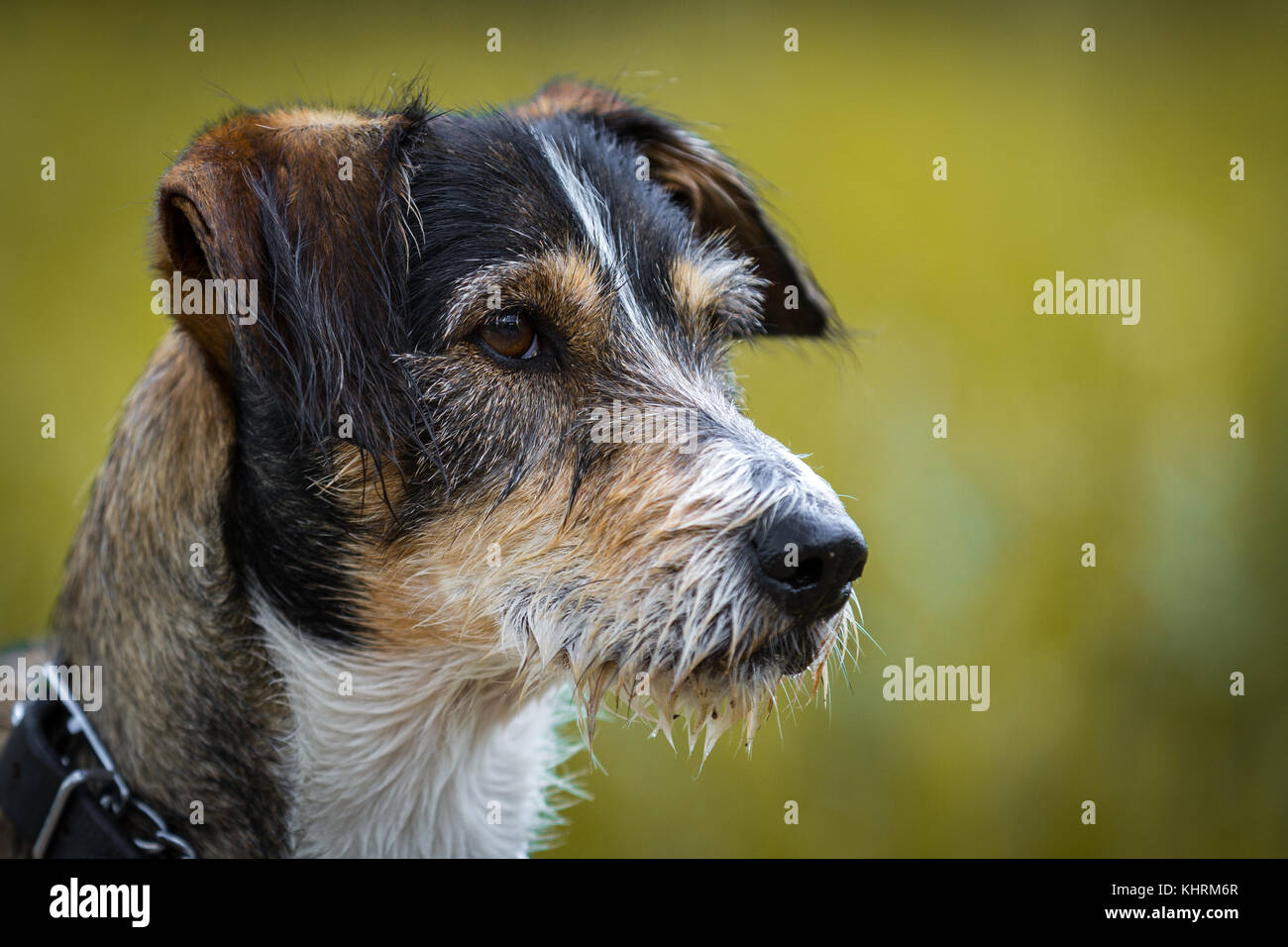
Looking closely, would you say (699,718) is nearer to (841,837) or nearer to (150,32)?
(841,837)

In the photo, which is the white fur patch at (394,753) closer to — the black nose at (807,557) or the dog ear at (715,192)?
the black nose at (807,557)

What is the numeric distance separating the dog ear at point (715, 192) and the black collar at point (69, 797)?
2351 mm

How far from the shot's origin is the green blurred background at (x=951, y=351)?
5883 millimetres

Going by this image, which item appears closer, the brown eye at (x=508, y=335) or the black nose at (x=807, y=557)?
the black nose at (x=807, y=557)

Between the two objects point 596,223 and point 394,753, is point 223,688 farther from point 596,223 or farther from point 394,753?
point 596,223

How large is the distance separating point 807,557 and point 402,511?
3.43 feet

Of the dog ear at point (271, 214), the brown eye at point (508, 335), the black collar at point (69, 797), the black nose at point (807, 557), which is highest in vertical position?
the dog ear at point (271, 214)

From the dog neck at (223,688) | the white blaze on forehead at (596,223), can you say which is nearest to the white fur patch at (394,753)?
the dog neck at (223,688)

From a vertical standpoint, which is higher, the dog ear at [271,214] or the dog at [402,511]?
the dog ear at [271,214]

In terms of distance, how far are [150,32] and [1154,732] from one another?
7.33m

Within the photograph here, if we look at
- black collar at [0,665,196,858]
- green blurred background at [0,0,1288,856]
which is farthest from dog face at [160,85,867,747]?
green blurred background at [0,0,1288,856]

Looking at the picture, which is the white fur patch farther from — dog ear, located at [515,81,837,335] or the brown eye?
dog ear, located at [515,81,837,335]

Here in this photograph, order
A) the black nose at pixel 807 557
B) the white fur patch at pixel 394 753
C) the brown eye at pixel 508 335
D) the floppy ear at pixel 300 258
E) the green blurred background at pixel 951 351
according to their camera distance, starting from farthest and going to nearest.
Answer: the green blurred background at pixel 951 351 → the white fur patch at pixel 394 753 → the brown eye at pixel 508 335 → the floppy ear at pixel 300 258 → the black nose at pixel 807 557

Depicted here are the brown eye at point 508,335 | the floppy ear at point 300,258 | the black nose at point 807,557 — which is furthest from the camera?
the brown eye at point 508,335
